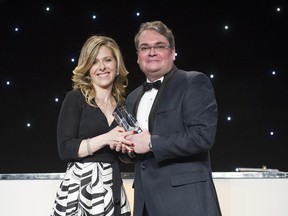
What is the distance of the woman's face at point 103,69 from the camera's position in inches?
79.1

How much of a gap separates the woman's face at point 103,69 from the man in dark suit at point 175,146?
0.25 m

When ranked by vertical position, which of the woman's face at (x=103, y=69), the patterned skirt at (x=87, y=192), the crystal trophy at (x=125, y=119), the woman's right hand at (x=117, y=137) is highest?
the woman's face at (x=103, y=69)

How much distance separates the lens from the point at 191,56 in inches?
143

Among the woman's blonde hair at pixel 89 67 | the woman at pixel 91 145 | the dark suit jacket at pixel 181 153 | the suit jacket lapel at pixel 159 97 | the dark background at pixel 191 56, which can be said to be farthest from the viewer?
the dark background at pixel 191 56

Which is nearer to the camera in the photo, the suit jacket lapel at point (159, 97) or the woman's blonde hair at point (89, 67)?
the suit jacket lapel at point (159, 97)

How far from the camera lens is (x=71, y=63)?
3.70m

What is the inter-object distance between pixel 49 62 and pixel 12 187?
Result: 1.60 m

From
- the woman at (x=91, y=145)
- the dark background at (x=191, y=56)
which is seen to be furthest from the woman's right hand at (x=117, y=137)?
the dark background at (x=191, y=56)

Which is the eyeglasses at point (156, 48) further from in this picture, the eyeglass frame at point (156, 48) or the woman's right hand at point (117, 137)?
the woman's right hand at point (117, 137)

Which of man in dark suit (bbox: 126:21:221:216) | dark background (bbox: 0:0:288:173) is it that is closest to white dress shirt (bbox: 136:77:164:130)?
man in dark suit (bbox: 126:21:221:216)

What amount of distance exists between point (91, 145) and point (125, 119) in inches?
7.0

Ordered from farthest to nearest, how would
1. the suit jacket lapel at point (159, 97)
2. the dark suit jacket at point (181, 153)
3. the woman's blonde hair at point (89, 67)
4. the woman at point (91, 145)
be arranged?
1. the woman's blonde hair at point (89, 67)
2. the woman at point (91, 145)
3. the suit jacket lapel at point (159, 97)
4. the dark suit jacket at point (181, 153)

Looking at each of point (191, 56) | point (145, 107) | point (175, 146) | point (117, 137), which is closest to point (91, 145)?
point (117, 137)

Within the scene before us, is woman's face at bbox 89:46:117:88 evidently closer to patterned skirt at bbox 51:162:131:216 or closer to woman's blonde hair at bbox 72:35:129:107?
woman's blonde hair at bbox 72:35:129:107
